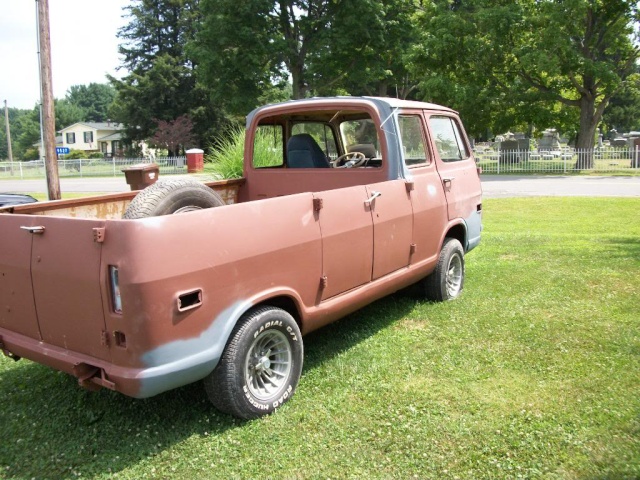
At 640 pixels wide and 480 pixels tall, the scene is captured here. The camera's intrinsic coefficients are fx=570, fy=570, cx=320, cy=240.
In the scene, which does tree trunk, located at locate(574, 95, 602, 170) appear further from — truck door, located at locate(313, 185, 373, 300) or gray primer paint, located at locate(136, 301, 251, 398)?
gray primer paint, located at locate(136, 301, 251, 398)

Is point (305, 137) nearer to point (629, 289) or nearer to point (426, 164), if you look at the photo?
point (426, 164)

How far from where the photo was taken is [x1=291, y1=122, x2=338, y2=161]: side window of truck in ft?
20.5

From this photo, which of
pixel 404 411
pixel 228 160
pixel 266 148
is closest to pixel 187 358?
pixel 404 411

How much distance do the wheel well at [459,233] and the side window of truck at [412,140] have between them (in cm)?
90

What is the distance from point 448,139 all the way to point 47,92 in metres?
9.05

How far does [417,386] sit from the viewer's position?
3980 mm

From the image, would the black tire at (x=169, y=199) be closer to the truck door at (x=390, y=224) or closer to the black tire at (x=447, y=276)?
the truck door at (x=390, y=224)

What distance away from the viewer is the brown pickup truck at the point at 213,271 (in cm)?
294

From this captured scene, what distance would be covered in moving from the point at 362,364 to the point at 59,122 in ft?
331

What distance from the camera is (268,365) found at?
3.64 metres

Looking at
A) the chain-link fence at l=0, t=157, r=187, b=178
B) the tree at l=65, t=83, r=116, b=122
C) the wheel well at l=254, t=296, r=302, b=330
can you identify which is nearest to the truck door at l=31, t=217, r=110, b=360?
the wheel well at l=254, t=296, r=302, b=330

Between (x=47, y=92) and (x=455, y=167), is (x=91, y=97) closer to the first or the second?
(x=47, y=92)

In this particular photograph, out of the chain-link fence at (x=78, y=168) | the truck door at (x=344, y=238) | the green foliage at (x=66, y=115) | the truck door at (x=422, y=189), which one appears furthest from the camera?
the green foliage at (x=66, y=115)

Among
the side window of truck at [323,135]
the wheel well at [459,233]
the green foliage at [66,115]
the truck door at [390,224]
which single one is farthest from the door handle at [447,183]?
the green foliage at [66,115]
